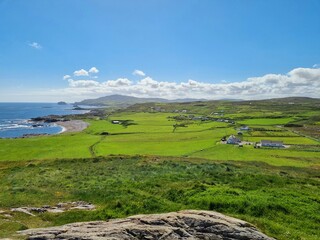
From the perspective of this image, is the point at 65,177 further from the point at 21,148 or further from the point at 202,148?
the point at 21,148

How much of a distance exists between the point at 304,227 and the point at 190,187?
12314mm

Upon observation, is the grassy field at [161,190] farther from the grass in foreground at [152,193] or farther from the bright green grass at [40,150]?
the bright green grass at [40,150]

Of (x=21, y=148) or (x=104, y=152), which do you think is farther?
(x=21, y=148)

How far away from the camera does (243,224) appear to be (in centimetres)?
1709

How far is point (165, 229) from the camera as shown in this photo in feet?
53.9

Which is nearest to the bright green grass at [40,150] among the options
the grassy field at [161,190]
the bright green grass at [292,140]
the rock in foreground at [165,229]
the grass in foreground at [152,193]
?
the grass in foreground at [152,193]

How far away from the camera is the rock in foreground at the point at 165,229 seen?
1605cm

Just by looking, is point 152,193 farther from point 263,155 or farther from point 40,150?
point 40,150

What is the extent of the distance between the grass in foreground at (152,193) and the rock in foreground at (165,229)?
9.48 feet

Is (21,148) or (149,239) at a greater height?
(149,239)

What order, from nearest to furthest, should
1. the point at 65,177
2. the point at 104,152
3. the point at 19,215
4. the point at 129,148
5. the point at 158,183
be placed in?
the point at 19,215 < the point at 158,183 < the point at 65,177 < the point at 104,152 < the point at 129,148

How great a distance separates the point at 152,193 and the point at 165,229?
50.5ft

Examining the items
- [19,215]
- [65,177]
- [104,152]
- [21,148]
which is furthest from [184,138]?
[19,215]

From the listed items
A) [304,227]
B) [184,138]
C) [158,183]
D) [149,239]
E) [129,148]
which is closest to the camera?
[149,239]
